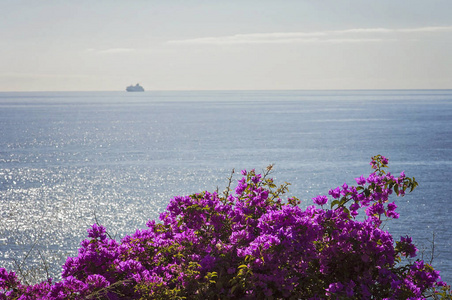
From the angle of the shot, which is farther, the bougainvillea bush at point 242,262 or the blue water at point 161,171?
the blue water at point 161,171

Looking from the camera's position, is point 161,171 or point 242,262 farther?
point 161,171

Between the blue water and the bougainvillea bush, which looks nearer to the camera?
the bougainvillea bush

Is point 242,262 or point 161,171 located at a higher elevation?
point 242,262

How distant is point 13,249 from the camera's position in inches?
1196

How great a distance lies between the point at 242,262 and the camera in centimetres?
446

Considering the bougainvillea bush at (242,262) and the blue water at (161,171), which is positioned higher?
the bougainvillea bush at (242,262)

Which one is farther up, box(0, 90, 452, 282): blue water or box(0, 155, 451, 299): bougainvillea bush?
box(0, 155, 451, 299): bougainvillea bush

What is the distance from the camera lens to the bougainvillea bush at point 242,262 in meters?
4.17

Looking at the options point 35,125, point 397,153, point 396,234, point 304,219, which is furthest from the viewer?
point 35,125

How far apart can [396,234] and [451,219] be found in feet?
25.8

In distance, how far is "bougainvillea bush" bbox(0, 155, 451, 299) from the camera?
4.17 m

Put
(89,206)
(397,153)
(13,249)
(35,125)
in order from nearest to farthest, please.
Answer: (13,249), (89,206), (397,153), (35,125)

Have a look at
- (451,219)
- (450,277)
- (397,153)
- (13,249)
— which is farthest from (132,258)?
(397,153)

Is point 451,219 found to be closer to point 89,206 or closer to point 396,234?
point 396,234
